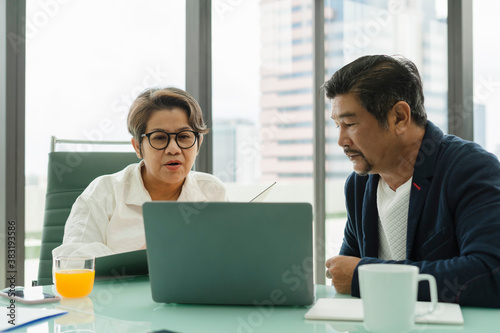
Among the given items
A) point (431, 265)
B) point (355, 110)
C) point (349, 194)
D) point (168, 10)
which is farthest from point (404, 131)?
point (168, 10)

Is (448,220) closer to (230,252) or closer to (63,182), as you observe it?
(230,252)

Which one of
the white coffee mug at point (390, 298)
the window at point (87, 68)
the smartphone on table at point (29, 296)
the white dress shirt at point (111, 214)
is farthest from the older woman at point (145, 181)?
the white coffee mug at point (390, 298)

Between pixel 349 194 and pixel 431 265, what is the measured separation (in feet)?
1.80

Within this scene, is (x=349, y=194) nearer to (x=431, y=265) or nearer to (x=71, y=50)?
(x=431, y=265)

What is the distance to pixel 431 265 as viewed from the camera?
3.53 feet

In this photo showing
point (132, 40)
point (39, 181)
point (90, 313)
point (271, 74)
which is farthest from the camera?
point (271, 74)

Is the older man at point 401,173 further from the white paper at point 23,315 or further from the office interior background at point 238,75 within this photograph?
the office interior background at point 238,75

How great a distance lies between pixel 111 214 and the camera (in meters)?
1.67

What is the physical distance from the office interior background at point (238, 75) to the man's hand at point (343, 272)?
141 cm

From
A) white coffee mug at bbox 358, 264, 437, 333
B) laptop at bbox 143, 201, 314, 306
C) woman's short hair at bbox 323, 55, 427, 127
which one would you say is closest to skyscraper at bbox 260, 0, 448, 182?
woman's short hair at bbox 323, 55, 427, 127

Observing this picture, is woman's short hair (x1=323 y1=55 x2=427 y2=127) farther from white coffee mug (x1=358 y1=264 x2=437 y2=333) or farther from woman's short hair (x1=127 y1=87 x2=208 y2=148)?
white coffee mug (x1=358 y1=264 x2=437 y2=333)

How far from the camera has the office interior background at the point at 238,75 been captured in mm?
2229

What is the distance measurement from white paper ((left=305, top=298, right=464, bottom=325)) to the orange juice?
0.50 m

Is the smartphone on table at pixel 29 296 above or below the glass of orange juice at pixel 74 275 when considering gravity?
below
